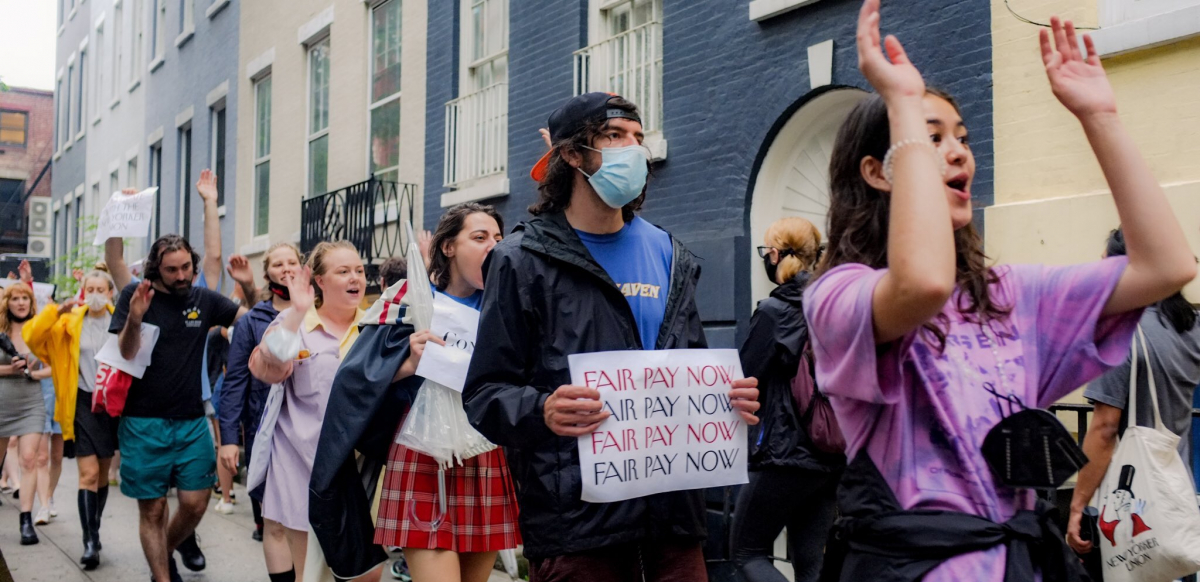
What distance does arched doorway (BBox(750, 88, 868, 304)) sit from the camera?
7.59 m

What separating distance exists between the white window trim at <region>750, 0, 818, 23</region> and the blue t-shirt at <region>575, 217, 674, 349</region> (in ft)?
14.7

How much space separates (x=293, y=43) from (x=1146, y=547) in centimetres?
1406

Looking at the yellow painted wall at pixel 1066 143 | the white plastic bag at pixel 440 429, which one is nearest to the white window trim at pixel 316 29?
the yellow painted wall at pixel 1066 143

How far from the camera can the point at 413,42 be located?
12.5m

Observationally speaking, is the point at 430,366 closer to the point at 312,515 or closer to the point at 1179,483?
the point at 312,515

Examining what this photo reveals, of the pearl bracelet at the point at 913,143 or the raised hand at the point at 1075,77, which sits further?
the raised hand at the point at 1075,77

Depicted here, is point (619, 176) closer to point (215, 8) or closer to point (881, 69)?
point (881, 69)

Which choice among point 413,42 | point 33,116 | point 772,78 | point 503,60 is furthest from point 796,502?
point 33,116

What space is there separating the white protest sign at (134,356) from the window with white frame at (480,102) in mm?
4342

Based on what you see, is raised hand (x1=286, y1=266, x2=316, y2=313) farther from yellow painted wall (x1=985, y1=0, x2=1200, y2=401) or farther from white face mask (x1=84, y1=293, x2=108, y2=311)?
white face mask (x1=84, y1=293, x2=108, y2=311)

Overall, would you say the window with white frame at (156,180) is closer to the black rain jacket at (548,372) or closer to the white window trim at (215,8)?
the white window trim at (215,8)

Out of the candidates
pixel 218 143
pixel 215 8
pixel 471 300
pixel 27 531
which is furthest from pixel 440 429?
pixel 215 8

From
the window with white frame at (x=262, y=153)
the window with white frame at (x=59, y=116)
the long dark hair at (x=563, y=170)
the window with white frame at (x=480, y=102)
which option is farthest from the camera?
the window with white frame at (x=59, y=116)

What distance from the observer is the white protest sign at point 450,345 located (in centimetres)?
404
